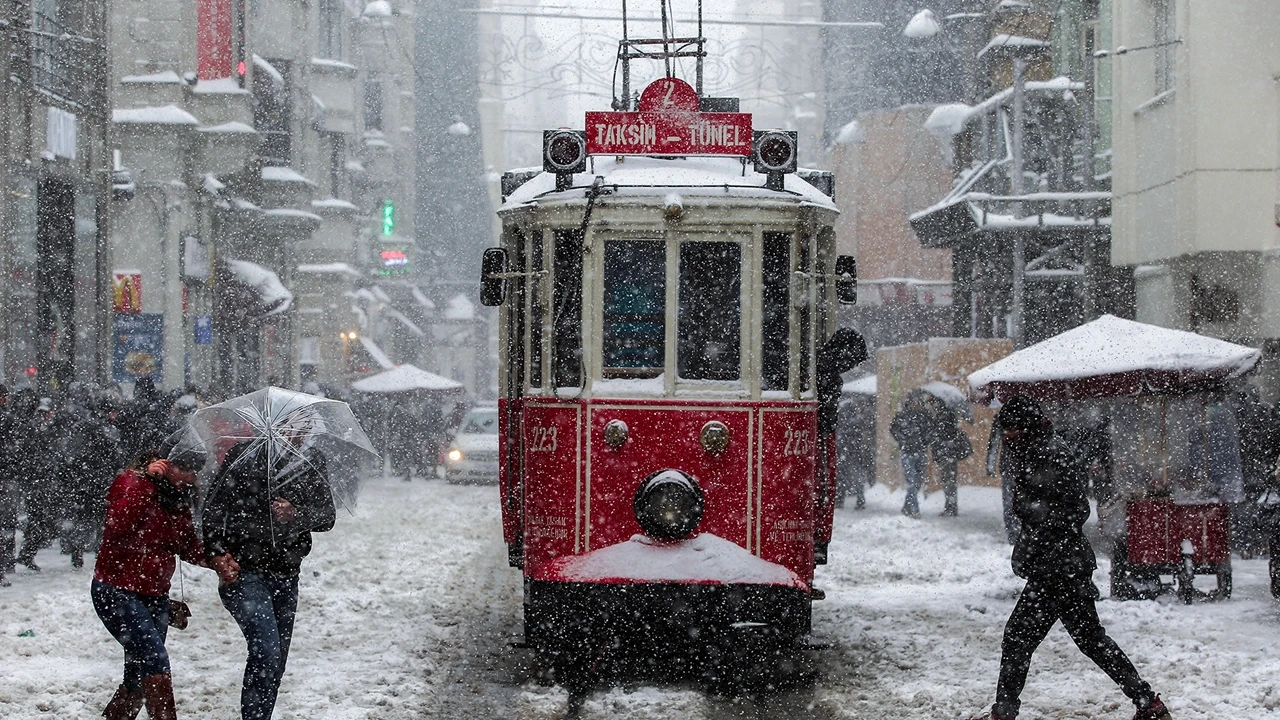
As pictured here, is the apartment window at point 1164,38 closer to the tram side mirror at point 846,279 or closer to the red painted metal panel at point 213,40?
the tram side mirror at point 846,279

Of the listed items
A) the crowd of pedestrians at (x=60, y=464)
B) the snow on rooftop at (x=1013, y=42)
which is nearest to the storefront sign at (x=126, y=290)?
the crowd of pedestrians at (x=60, y=464)

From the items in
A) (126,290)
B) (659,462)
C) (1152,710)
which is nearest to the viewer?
(1152,710)

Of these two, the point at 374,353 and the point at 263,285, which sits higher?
the point at 263,285

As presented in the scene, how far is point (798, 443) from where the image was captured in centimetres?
972

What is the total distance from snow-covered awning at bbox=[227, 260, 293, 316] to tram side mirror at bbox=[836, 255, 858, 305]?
2546 centimetres

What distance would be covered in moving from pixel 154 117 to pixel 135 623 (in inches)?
894

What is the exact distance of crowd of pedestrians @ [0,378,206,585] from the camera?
1506cm

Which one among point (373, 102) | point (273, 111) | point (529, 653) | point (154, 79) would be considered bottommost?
point (529, 653)

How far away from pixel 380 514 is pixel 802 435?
14.5 meters

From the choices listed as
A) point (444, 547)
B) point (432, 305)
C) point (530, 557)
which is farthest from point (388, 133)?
point (530, 557)

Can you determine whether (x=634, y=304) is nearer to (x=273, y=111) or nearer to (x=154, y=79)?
(x=154, y=79)

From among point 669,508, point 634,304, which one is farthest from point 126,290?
point 669,508

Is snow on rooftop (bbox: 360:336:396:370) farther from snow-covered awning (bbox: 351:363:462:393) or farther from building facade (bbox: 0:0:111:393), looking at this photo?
building facade (bbox: 0:0:111:393)

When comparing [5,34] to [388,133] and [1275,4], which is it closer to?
[1275,4]
